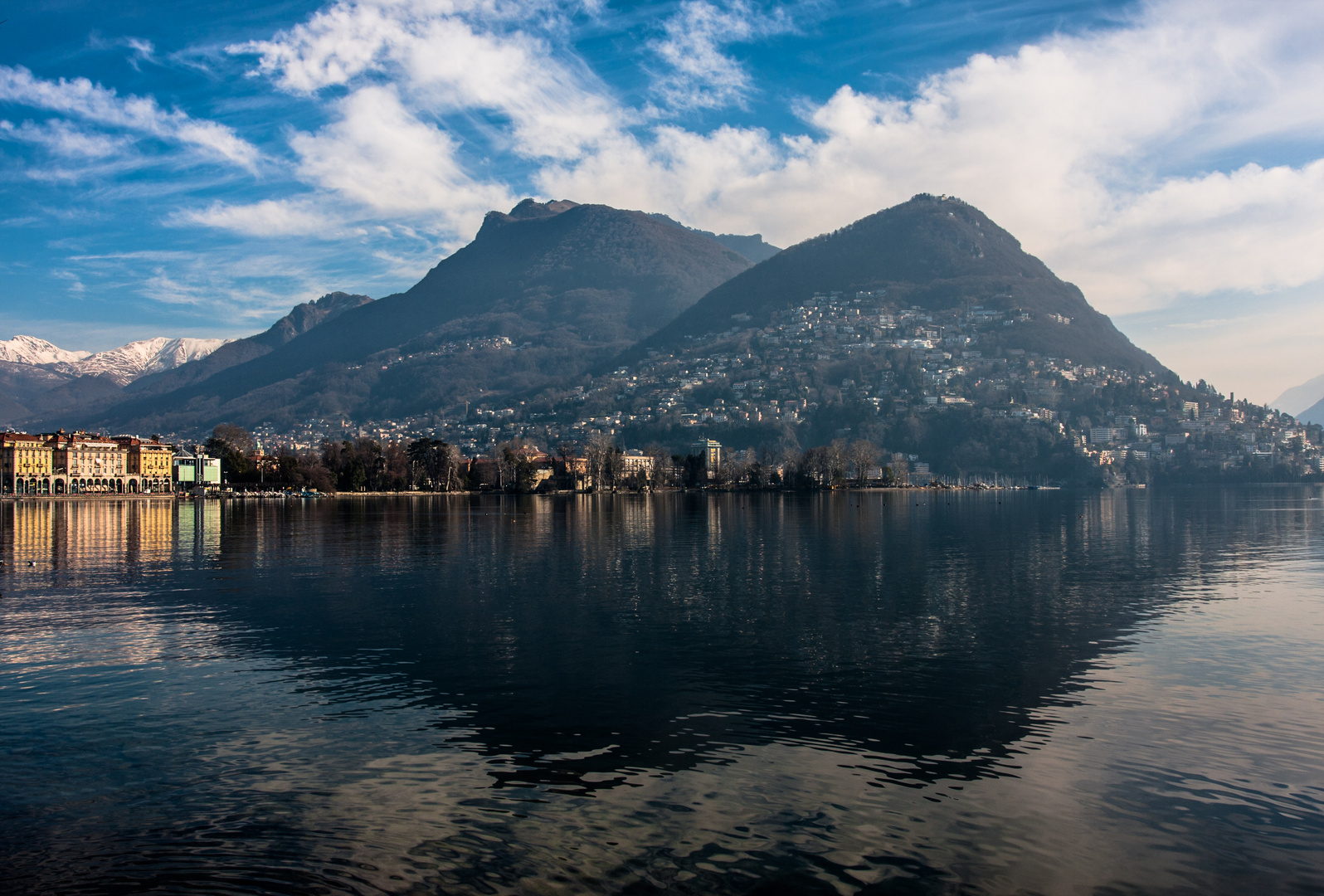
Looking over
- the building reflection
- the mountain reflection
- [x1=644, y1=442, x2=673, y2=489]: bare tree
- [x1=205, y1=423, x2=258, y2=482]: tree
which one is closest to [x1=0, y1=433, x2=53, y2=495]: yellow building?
[x1=205, y1=423, x2=258, y2=482]: tree

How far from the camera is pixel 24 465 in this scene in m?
157

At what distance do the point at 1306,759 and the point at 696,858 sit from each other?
37.5 ft

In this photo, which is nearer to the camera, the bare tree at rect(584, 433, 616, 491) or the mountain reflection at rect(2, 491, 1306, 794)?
the mountain reflection at rect(2, 491, 1306, 794)

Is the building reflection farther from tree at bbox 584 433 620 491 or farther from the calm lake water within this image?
tree at bbox 584 433 620 491

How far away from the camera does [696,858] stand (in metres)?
10.7

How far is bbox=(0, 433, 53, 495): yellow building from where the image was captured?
506 ft

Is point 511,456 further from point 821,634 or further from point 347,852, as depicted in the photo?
point 347,852

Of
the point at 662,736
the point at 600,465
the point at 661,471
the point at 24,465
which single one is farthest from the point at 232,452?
the point at 662,736

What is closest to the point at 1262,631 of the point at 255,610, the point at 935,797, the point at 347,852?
the point at 935,797

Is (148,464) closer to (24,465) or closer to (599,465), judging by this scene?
(24,465)

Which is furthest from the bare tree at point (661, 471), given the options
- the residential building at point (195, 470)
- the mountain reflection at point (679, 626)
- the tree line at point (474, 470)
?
the mountain reflection at point (679, 626)

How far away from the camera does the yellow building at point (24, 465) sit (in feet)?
506

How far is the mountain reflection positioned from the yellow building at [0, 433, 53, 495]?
12025 cm

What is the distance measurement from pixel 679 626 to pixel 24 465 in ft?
585
